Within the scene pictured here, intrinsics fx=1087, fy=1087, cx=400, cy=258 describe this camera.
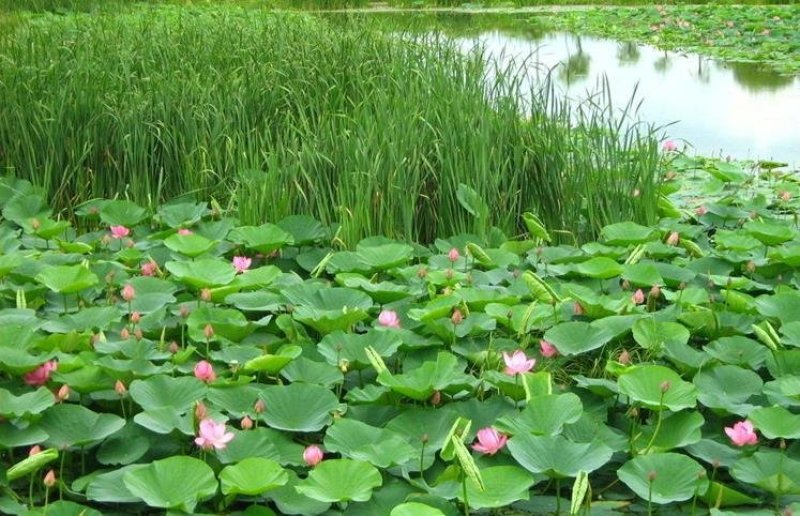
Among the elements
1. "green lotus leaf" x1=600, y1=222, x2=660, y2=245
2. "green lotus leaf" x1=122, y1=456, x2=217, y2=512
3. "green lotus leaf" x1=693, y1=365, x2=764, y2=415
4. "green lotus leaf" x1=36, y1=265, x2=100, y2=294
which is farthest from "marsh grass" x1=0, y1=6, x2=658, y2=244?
"green lotus leaf" x1=122, y1=456, x2=217, y2=512

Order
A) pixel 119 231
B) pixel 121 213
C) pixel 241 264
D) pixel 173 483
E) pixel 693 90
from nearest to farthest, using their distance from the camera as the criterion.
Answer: pixel 173 483 → pixel 241 264 → pixel 119 231 → pixel 121 213 → pixel 693 90

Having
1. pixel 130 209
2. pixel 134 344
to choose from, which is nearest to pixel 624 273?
pixel 134 344

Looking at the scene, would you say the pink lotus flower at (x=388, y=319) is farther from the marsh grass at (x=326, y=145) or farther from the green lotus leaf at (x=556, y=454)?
the marsh grass at (x=326, y=145)

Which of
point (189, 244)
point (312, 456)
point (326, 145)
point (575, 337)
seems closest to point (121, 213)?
point (189, 244)

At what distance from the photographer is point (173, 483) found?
1860 millimetres

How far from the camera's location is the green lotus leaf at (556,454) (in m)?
1.93

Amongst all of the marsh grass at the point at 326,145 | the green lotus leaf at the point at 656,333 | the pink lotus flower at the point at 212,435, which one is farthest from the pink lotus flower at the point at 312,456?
the marsh grass at the point at 326,145

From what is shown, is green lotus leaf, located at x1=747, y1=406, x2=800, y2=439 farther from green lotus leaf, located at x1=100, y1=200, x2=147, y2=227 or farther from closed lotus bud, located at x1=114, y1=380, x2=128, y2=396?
green lotus leaf, located at x1=100, y1=200, x2=147, y2=227

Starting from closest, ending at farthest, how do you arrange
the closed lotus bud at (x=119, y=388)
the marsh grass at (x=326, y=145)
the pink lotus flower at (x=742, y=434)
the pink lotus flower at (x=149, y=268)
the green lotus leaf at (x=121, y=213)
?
the pink lotus flower at (x=742, y=434)
the closed lotus bud at (x=119, y=388)
the pink lotus flower at (x=149, y=268)
the green lotus leaf at (x=121, y=213)
the marsh grass at (x=326, y=145)

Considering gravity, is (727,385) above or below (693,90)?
above

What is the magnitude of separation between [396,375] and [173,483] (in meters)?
0.54

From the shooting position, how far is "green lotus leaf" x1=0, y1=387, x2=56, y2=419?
2.04 m

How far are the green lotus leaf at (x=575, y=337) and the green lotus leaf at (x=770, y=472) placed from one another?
488 millimetres

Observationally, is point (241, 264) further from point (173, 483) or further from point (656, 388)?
point (656, 388)
